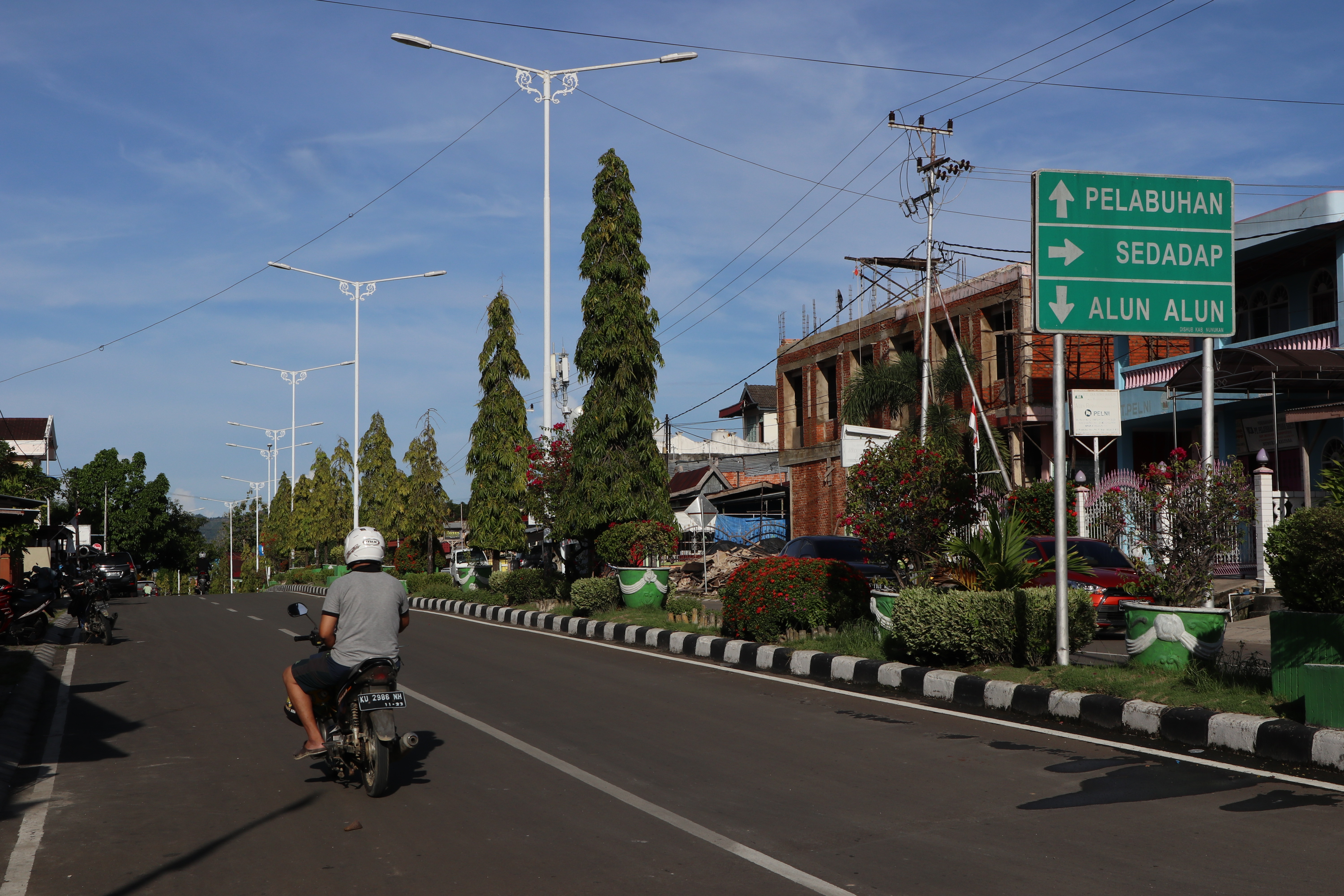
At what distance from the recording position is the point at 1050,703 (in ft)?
29.9

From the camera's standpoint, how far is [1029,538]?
15.8 meters

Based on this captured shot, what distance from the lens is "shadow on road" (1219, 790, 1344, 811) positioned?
236 inches

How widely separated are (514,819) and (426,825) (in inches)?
18.2

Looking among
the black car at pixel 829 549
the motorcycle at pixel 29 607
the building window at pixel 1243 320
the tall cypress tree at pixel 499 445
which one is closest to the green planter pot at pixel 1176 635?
the black car at pixel 829 549

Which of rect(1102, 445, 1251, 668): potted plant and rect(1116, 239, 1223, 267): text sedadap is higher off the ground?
rect(1116, 239, 1223, 267): text sedadap

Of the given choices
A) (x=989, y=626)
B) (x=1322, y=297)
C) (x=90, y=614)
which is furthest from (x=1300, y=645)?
(x=1322, y=297)

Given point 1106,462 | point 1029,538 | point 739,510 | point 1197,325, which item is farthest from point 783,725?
point 739,510

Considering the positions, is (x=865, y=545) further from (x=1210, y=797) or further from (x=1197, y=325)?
(x=1210, y=797)

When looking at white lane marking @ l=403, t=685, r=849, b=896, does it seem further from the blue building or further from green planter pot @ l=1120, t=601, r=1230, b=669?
the blue building

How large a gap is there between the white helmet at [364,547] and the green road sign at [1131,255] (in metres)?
6.45

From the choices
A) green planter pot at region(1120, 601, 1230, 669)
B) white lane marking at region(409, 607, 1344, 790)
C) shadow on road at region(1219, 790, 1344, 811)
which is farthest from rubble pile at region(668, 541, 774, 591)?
shadow on road at region(1219, 790, 1344, 811)

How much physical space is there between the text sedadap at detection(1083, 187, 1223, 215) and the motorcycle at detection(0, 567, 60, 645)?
14.6m

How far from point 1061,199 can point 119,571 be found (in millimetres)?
48654

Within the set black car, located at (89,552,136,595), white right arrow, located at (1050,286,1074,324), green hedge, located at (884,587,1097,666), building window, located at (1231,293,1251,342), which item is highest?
building window, located at (1231,293,1251,342)
